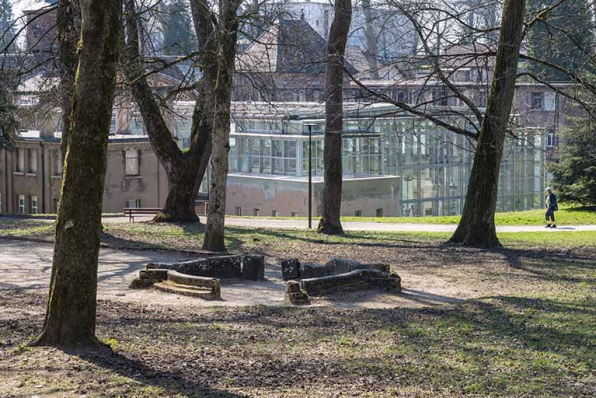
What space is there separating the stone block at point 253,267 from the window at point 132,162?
107 feet

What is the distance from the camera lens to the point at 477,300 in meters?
13.3

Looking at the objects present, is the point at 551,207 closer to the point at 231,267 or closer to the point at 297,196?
the point at 297,196

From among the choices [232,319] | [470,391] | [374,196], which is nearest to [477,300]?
[232,319]

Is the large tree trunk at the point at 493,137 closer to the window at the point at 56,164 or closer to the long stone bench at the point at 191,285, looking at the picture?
the long stone bench at the point at 191,285

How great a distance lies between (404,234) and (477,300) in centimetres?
1307

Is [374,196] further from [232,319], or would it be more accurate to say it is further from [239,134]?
[232,319]

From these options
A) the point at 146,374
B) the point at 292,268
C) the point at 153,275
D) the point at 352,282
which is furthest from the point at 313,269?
the point at 146,374

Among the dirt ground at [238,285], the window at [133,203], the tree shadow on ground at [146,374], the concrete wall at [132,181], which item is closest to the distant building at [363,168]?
the concrete wall at [132,181]

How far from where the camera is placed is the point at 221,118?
17641 millimetres

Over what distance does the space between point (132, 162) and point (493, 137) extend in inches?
1209

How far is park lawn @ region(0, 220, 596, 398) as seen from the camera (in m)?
7.84

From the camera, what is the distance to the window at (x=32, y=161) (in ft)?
157

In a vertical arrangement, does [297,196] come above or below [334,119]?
below

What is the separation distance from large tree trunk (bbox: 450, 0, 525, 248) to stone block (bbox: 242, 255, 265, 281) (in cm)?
624
